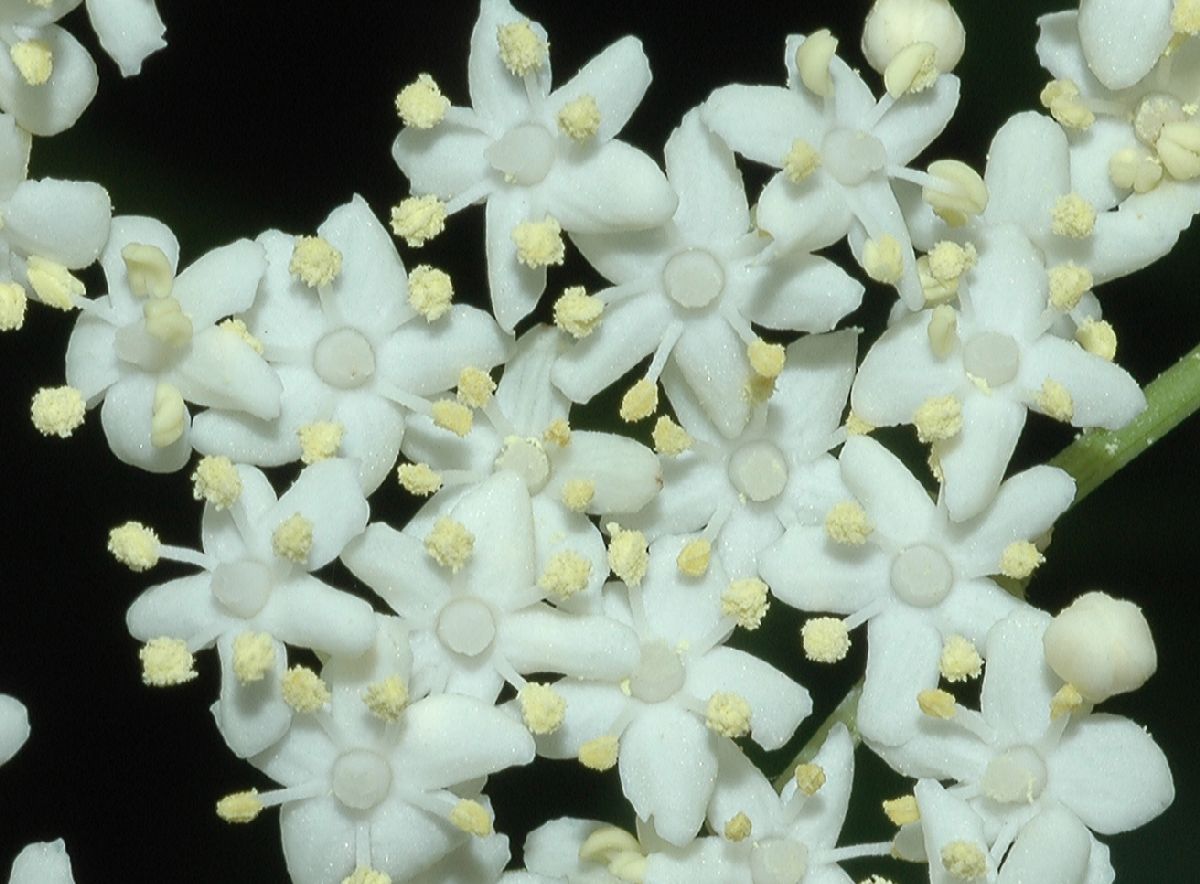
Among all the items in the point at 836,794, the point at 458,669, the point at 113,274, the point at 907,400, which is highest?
the point at 113,274

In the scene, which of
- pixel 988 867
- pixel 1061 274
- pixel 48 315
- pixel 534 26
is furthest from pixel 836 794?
Answer: pixel 48 315

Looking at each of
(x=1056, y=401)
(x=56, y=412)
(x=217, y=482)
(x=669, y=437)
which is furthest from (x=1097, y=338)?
(x=56, y=412)

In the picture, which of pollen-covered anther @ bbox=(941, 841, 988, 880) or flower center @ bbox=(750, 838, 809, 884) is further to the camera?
flower center @ bbox=(750, 838, 809, 884)

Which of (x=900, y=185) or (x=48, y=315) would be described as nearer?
(x=900, y=185)

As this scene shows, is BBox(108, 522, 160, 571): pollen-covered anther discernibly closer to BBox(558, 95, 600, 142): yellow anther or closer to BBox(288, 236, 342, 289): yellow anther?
BBox(288, 236, 342, 289): yellow anther

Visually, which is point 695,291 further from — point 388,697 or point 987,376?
point 388,697

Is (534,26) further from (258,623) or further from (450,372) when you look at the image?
(258,623)

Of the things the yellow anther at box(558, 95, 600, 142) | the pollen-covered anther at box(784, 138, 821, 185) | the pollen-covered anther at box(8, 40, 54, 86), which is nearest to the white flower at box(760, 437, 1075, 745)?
the pollen-covered anther at box(784, 138, 821, 185)

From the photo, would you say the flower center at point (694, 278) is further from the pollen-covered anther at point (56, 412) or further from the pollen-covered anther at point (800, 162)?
the pollen-covered anther at point (56, 412)
